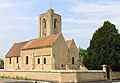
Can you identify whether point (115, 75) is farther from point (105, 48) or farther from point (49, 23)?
point (49, 23)

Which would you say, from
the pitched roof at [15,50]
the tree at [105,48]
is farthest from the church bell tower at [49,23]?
the tree at [105,48]

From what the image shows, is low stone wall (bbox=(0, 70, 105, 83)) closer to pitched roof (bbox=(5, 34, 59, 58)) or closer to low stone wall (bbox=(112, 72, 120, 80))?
low stone wall (bbox=(112, 72, 120, 80))

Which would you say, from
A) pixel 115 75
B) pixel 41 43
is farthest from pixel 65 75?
pixel 41 43

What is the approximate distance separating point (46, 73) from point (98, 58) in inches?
416

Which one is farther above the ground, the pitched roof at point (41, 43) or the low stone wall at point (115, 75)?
the pitched roof at point (41, 43)

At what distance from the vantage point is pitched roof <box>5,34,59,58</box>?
160ft

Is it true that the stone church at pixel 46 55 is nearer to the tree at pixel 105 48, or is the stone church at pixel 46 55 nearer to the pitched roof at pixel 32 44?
the pitched roof at pixel 32 44

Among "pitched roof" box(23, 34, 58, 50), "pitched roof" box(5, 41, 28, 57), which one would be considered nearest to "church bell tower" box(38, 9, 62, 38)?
"pitched roof" box(5, 41, 28, 57)

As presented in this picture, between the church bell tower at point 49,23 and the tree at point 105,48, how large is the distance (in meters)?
23.7

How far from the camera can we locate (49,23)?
6488cm

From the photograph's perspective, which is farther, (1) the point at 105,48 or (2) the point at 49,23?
(2) the point at 49,23

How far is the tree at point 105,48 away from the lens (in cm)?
3981

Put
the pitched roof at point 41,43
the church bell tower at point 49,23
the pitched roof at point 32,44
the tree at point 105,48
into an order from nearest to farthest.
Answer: the tree at point 105,48, the pitched roof at point 41,43, the pitched roof at point 32,44, the church bell tower at point 49,23

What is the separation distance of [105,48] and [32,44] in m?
19.2
